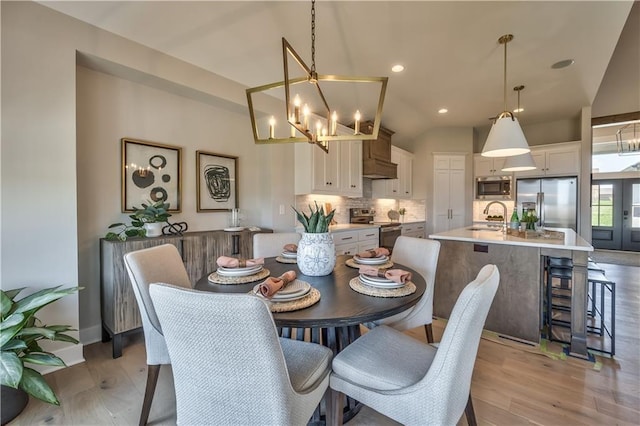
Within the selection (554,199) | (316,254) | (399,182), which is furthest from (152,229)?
(554,199)

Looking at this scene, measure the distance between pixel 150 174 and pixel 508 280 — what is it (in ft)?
11.5

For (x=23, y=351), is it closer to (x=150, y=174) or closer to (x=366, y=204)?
(x=150, y=174)

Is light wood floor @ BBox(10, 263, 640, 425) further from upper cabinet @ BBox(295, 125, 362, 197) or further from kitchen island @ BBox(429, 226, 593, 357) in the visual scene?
upper cabinet @ BBox(295, 125, 362, 197)

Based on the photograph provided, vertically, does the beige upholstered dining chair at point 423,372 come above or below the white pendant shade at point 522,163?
below

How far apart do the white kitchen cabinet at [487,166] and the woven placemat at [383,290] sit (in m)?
5.17

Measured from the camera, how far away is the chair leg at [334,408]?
1.26 metres

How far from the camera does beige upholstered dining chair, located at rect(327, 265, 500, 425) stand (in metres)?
0.98

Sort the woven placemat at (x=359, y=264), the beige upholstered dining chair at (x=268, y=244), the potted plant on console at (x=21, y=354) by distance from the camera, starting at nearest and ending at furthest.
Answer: the potted plant on console at (x=21, y=354) → the woven placemat at (x=359, y=264) → the beige upholstered dining chair at (x=268, y=244)

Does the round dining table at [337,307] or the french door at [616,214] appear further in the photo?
the french door at [616,214]

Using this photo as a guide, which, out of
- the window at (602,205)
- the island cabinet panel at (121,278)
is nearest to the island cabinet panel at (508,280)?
the island cabinet panel at (121,278)

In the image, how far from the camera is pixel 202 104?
3.16 m

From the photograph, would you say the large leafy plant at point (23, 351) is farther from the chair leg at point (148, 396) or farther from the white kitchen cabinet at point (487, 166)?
the white kitchen cabinet at point (487, 166)

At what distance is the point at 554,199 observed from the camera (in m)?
4.97

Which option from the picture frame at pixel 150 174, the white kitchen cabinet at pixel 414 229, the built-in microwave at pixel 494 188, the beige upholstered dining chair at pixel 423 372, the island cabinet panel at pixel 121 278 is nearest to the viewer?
the beige upholstered dining chair at pixel 423 372
